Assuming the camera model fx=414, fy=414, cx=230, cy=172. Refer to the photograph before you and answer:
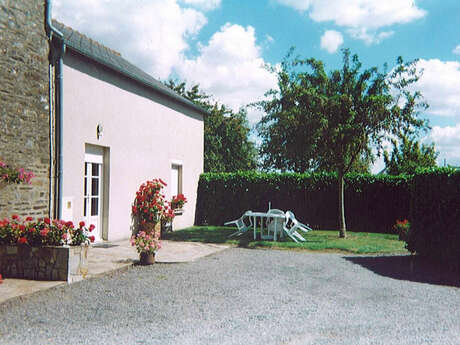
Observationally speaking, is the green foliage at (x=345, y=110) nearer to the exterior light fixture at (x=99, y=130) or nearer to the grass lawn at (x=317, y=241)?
the grass lawn at (x=317, y=241)

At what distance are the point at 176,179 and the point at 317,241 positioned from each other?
5740 mm

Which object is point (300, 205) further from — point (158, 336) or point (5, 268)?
point (158, 336)

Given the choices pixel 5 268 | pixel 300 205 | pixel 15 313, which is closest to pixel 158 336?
pixel 15 313

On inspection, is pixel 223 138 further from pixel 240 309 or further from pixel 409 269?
pixel 240 309

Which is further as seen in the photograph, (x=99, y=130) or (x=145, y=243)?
(x=99, y=130)

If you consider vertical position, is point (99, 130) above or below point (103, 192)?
above

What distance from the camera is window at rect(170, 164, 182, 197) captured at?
1470 cm

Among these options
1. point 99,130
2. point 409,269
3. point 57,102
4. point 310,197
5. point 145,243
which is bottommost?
point 409,269

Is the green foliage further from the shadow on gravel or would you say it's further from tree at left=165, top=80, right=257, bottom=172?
tree at left=165, top=80, right=257, bottom=172

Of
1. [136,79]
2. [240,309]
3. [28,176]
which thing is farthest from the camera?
[136,79]

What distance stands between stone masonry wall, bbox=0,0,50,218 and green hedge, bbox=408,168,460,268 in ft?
25.4

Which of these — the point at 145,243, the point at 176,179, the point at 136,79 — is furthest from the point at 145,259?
the point at 176,179

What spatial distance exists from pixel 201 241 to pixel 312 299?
21.2ft

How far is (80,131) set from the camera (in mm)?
9406
